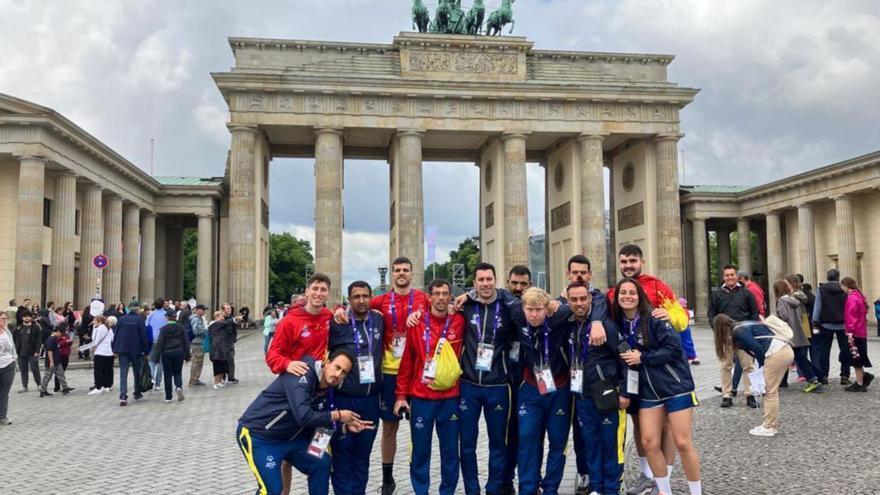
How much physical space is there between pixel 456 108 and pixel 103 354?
A: 2920cm

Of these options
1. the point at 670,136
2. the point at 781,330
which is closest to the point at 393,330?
the point at 781,330

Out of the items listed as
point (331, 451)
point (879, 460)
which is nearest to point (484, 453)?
point (331, 451)

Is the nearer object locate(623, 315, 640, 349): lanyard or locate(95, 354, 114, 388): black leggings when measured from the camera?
locate(623, 315, 640, 349): lanyard

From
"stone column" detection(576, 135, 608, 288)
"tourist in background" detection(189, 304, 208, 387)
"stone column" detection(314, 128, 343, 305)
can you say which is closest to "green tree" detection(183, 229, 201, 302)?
"stone column" detection(314, 128, 343, 305)

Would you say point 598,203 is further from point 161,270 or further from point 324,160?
point 161,270

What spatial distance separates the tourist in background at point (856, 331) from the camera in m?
11.8

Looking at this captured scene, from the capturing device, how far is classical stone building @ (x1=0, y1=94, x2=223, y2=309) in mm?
27141

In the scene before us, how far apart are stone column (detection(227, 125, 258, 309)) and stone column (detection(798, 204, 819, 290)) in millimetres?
30973

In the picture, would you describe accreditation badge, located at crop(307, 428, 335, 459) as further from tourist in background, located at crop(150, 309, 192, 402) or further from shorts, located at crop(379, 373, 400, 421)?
tourist in background, located at crop(150, 309, 192, 402)

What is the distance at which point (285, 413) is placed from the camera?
15.9 feet

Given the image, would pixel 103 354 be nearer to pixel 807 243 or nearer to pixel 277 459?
pixel 277 459

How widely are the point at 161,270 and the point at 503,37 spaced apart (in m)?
27.5

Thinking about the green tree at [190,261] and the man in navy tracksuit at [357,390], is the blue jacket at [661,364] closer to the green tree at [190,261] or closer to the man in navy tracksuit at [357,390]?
the man in navy tracksuit at [357,390]

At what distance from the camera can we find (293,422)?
487 cm
